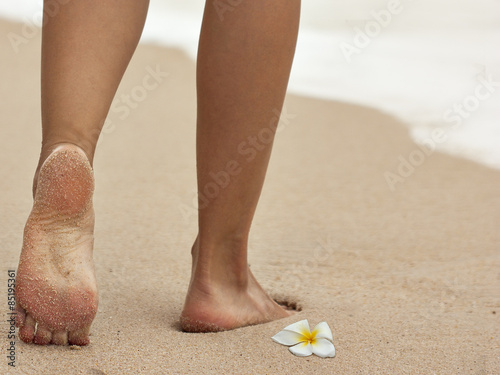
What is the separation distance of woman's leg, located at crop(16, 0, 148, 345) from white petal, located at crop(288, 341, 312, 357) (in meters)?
0.36

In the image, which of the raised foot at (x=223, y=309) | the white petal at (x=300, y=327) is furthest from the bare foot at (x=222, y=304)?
the white petal at (x=300, y=327)

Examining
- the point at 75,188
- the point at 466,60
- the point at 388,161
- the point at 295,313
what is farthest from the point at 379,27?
the point at 75,188

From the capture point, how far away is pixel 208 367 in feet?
3.42

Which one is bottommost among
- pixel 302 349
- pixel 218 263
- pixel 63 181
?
pixel 302 349

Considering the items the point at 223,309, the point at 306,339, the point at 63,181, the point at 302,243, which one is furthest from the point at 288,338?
the point at 302,243

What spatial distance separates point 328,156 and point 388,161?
27 cm

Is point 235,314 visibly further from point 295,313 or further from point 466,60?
point 466,60

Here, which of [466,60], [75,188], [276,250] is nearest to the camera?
[75,188]

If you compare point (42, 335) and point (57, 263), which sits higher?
point (57, 263)

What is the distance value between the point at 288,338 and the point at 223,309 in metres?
0.15

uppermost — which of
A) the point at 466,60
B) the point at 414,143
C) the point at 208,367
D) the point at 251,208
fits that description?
the point at 466,60

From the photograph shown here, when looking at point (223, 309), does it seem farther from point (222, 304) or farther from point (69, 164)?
point (69, 164)

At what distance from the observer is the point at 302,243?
6.50 ft

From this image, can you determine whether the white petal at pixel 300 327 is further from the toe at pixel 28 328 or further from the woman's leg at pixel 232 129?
the toe at pixel 28 328
